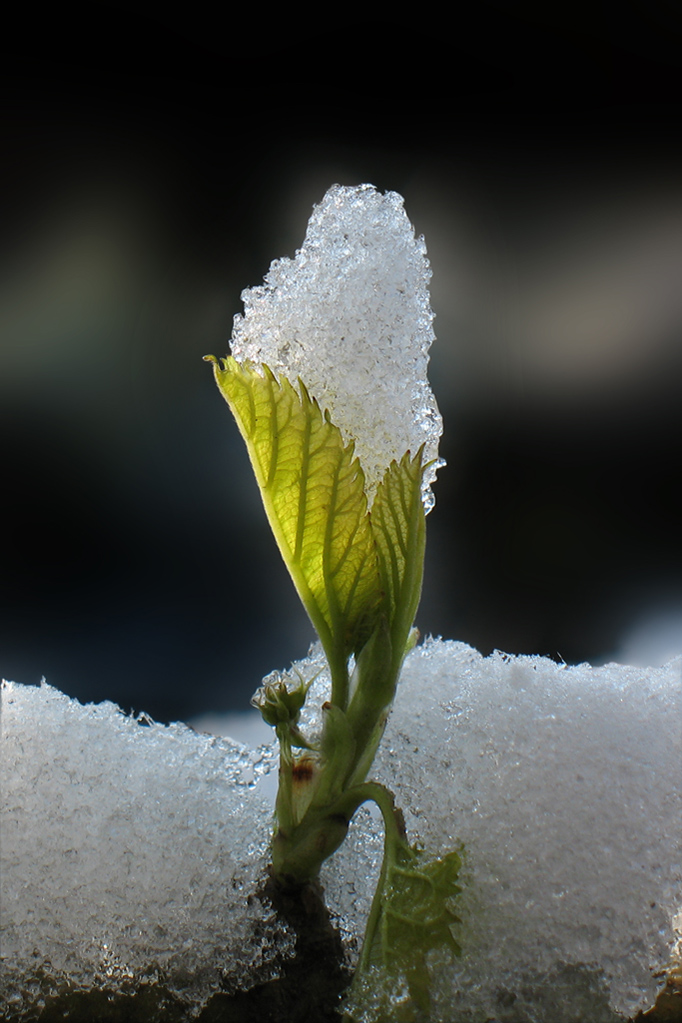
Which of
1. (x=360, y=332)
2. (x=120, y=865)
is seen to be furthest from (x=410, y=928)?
(x=360, y=332)

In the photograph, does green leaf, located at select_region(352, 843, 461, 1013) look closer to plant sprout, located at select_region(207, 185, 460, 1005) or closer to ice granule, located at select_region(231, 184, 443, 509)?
plant sprout, located at select_region(207, 185, 460, 1005)

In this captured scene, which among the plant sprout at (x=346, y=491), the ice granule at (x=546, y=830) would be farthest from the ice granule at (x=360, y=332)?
the ice granule at (x=546, y=830)

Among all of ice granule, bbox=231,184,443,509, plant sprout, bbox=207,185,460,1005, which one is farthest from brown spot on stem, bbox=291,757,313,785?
ice granule, bbox=231,184,443,509

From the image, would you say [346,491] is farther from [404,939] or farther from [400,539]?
[404,939]

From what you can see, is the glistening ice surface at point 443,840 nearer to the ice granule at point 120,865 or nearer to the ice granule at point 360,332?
the ice granule at point 120,865

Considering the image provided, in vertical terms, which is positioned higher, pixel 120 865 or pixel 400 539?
pixel 400 539

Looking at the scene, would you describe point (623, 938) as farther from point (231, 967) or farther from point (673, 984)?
point (231, 967)

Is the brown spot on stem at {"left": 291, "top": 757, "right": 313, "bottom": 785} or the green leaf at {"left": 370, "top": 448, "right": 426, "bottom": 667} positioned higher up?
the green leaf at {"left": 370, "top": 448, "right": 426, "bottom": 667}
